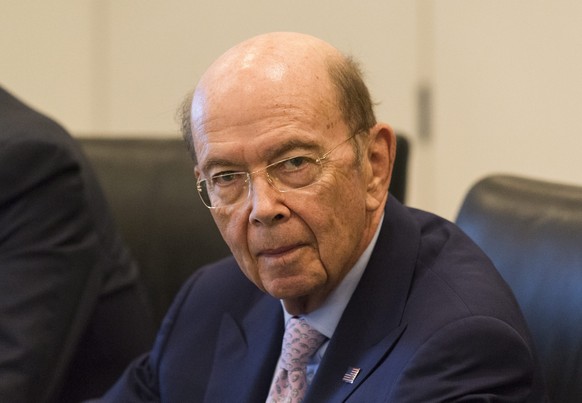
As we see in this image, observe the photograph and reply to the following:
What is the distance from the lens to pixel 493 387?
53.1 inches

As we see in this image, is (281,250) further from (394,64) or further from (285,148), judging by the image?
(394,64)

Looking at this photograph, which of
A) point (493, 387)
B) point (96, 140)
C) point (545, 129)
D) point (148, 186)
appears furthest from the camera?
point (545, 129)

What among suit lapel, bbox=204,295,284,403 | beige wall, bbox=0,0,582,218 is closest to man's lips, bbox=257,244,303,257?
suit lapel, bbox=204,295,284,403

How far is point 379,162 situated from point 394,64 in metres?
2.06

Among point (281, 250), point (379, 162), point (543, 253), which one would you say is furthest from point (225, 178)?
point (543, 253)

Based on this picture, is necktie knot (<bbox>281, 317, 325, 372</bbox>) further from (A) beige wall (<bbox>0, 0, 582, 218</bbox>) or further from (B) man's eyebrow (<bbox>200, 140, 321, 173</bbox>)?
(A) beige wall (<bbox>0, 0, 582, 218</bbox>)

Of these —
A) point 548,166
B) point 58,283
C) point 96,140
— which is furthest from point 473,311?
point 548,166

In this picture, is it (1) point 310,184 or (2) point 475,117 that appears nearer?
(1) point 310,184

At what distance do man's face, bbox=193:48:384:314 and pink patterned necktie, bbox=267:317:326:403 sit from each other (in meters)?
0.09

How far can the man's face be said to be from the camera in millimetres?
1487

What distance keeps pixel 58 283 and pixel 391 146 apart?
81 cm

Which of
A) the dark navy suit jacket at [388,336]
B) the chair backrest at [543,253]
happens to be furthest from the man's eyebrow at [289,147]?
the chair backrest at [543,253]

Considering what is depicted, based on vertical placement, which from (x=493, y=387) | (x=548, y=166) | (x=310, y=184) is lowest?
(x=548, y=166)

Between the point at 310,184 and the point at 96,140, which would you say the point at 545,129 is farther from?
the point at 310,184
